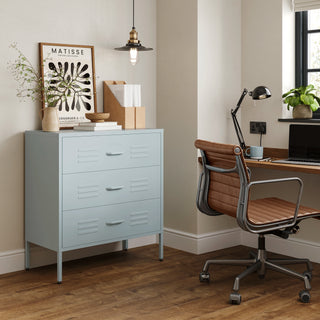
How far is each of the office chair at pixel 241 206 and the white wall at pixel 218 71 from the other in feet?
2.55

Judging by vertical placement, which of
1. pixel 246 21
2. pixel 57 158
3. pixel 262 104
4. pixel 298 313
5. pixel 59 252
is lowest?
pixel 298 313

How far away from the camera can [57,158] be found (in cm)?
358

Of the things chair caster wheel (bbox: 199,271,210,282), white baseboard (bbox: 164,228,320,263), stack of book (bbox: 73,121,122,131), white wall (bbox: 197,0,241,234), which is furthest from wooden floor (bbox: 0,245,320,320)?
stack of book (bbox: 73,121,122,131)

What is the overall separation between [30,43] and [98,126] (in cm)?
74

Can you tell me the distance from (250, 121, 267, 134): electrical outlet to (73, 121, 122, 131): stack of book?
45.8 inches

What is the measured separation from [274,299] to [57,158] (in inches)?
61.8

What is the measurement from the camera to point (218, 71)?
175 inches

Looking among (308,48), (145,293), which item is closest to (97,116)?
(145,293)

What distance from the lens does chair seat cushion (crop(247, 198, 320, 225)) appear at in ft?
10.9

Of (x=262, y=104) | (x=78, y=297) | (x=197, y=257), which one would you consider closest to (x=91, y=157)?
(x=78, y=297)

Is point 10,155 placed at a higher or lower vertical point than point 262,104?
lower

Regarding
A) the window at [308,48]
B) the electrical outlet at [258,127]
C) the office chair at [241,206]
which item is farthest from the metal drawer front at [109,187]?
the window at [308,48]

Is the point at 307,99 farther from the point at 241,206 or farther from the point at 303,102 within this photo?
the point at 241,206

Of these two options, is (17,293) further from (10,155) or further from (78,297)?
(10,155)
